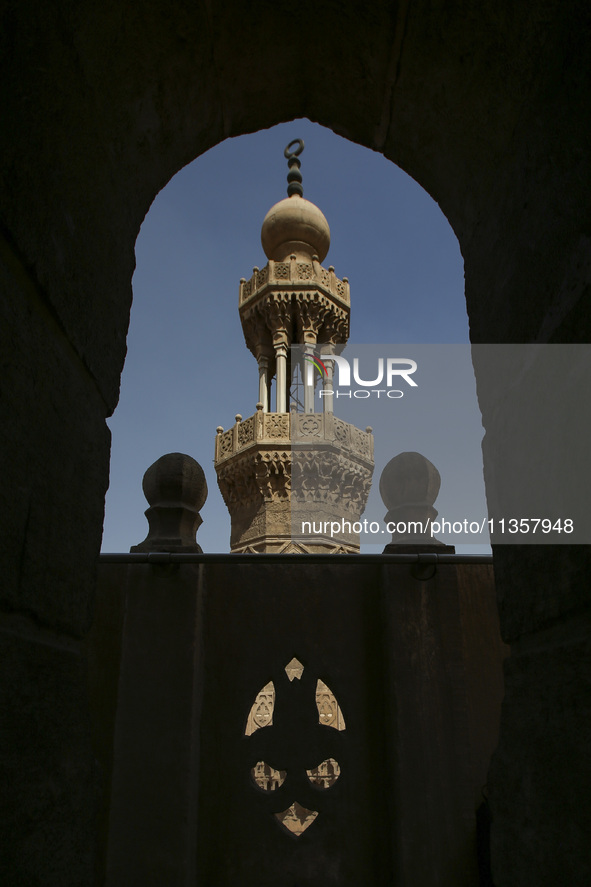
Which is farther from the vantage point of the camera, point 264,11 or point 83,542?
point 264,11

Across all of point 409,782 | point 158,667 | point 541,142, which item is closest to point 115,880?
point 158,667

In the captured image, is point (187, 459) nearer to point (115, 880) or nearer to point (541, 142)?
point (115, 880)

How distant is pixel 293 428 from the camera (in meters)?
15.5

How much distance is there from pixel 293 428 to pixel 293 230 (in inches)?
230

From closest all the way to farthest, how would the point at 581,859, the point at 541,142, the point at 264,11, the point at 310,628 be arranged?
the point at 581,859 → the point at 541,142 → the point at 264,11 → the point at 310,628

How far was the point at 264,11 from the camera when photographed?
1.71 metres

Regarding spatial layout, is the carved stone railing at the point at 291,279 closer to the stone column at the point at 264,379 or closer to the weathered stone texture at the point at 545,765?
the stone column at the point at 264,379

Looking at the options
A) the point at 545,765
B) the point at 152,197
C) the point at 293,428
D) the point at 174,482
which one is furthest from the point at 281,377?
the point at 545,765

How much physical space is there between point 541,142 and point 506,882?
150 cm

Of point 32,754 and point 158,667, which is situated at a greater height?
point 158,667

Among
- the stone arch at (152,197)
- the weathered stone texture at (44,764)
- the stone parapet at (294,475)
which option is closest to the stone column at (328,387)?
the stone parapet at (294,475)

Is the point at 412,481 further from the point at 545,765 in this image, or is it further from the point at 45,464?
the point at 45,464

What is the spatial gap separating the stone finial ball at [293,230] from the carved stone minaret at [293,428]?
28 millimetres

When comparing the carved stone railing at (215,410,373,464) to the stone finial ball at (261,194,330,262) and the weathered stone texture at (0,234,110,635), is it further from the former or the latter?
the weathered stone texture at (0,234,110,635)
